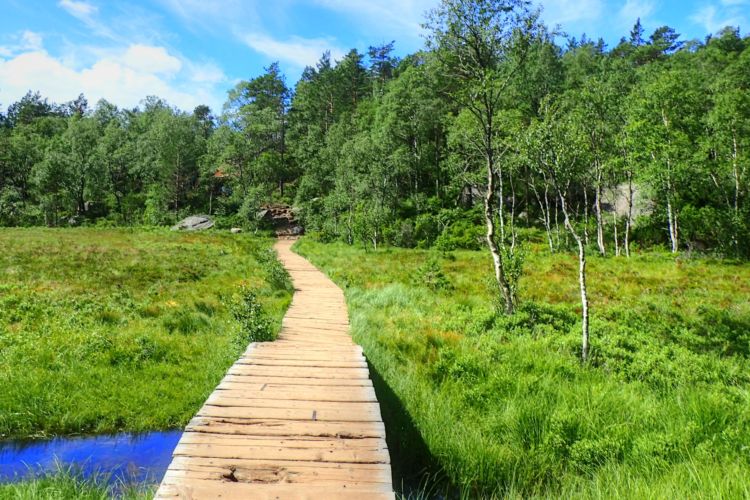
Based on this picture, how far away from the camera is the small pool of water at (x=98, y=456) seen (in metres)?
5.51

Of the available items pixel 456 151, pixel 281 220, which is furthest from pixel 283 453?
pixel 281 220

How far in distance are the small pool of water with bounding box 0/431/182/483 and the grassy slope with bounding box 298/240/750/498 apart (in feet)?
10.8

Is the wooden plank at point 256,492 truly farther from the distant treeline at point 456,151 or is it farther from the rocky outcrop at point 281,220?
the rocky outcrop at point 281,220

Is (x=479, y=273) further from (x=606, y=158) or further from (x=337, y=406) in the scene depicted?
(x=606, y=158)

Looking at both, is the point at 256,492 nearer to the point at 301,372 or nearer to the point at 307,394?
the point at 307,394

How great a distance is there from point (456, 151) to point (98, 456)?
160 ft

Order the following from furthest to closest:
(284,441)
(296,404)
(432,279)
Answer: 1. (432,279)
2. (296,404)
3. (284,441)

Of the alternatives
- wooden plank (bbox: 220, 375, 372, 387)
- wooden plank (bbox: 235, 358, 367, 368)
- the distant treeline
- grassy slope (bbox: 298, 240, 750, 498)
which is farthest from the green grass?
the distant treeline

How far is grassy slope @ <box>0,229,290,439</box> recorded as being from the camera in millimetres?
7027

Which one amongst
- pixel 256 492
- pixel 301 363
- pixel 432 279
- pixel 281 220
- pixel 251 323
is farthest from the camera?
pixel 281 220

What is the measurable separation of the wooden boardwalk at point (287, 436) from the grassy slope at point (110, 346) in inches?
76.1

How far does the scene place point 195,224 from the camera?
5784cm

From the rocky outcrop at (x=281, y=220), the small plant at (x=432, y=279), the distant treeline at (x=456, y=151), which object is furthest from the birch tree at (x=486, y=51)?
the rocky outcrop at (x=281, y=220)

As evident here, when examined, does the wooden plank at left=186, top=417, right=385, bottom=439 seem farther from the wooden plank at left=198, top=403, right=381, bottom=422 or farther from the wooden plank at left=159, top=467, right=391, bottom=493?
the wooden plank at left=159, top=467, right=391, bottom=493
